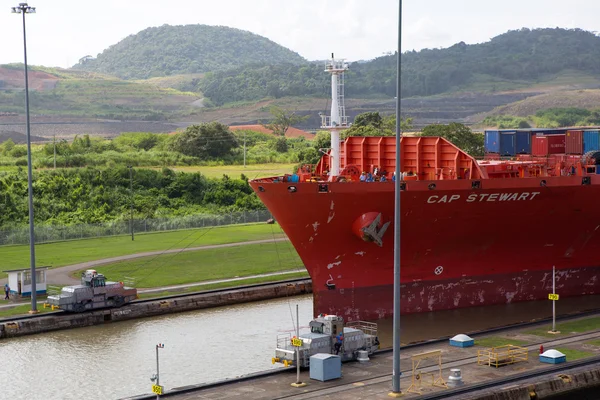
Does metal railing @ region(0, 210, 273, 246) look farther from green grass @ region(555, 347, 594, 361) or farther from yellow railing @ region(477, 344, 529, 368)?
green grass @ region(555, 347, 594, 361)

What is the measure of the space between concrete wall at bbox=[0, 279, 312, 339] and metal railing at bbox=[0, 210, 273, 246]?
76.3 ft

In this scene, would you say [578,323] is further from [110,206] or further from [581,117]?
[581,117]

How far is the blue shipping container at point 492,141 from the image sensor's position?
53250 mm

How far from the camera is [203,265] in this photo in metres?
56.3

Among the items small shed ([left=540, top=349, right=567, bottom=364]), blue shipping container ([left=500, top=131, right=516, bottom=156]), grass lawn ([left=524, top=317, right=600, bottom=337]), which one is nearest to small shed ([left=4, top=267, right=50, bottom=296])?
grass lawn ([left=524, top=317, right=600, bottom=337])

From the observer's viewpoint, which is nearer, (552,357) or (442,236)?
(552,357)

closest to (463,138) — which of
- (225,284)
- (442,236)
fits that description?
Result: (225,284)

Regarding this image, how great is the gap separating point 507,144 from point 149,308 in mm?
22055

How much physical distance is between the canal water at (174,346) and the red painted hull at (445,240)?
1106mm

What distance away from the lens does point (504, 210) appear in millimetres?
42219

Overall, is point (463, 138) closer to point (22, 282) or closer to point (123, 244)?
point (123, 244)

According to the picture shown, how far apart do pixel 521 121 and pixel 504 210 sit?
109397 mm

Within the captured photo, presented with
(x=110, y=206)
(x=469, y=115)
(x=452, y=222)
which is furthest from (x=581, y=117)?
(x=452, y=222)

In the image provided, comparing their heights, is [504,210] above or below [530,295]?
above
